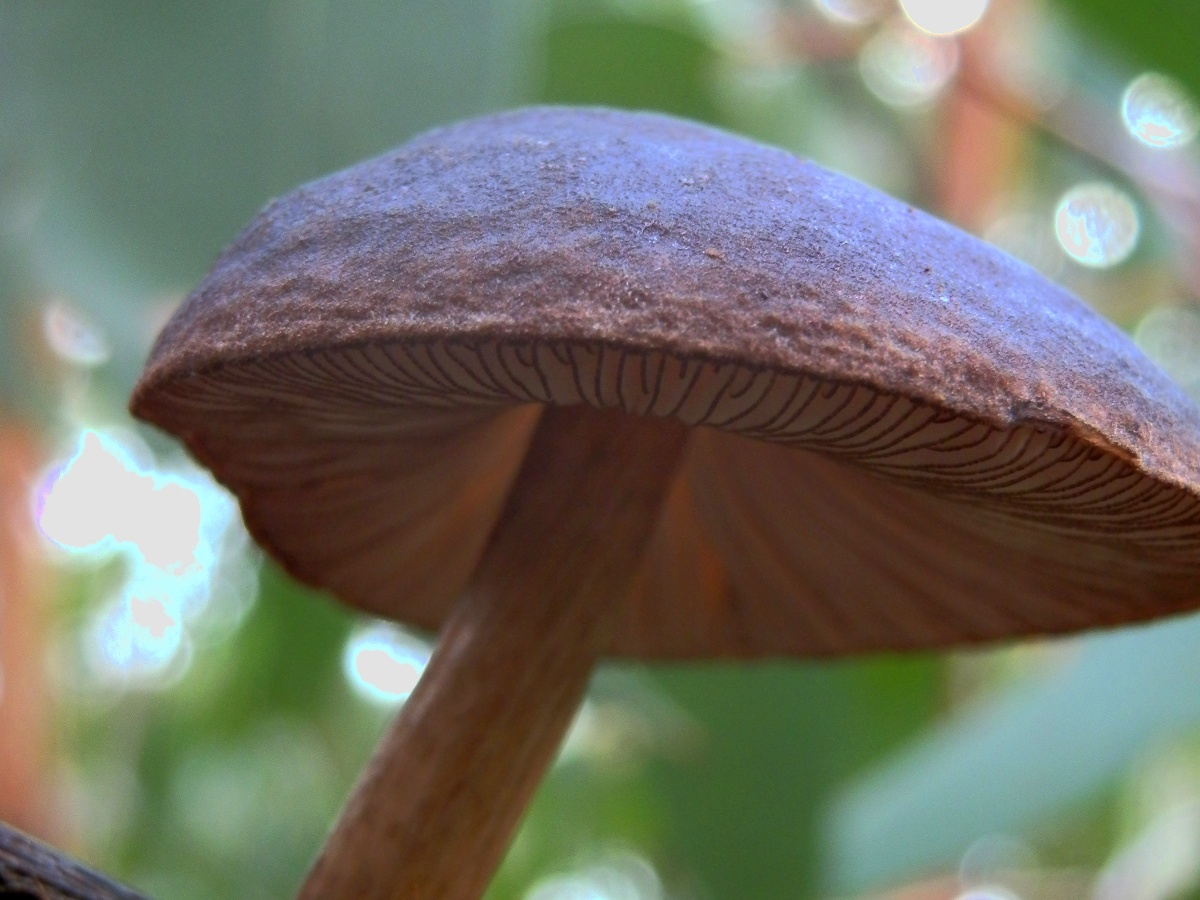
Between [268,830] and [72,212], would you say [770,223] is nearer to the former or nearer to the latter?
[72,212]

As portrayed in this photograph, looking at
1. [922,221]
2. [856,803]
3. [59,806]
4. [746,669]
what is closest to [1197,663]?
[856,803]

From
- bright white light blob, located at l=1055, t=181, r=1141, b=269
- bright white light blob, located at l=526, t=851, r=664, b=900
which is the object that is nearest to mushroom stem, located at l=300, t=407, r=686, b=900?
bright white light blob, located at l=1055, t=181, r=1141, b=269

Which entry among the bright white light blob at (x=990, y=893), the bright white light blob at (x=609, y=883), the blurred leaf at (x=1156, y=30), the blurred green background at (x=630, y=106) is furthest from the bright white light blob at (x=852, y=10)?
the bright white light blob at (x=609, y=883)

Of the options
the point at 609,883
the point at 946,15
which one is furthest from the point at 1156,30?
the point at 609,883

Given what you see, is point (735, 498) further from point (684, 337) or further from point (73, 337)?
point (73, 337)

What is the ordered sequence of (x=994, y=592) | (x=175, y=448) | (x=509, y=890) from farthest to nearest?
(x=509, y=890) → (x=175, y=448) → (x=994, y=592)

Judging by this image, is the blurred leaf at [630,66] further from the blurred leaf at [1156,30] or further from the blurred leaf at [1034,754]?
the blurred leaf at [1034,754]

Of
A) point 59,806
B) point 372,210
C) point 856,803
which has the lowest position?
point 59,806

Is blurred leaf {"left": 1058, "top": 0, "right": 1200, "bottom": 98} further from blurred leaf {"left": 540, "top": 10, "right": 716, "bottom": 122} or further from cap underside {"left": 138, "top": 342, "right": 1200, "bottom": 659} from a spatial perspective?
cap underside {"left": 138, "top": 342, "right": 1200, "bottom": 659}
